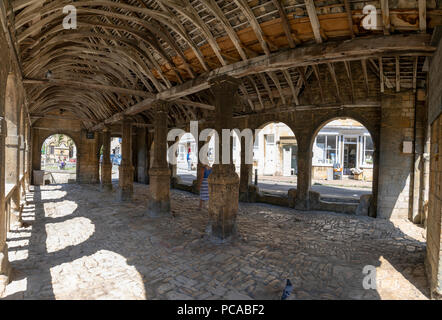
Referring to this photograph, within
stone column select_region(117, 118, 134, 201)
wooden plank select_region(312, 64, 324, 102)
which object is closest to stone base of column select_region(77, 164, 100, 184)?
stone column select_region(117, 118, 134, 201)

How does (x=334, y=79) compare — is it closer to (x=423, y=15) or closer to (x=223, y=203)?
(x=423, y=15)

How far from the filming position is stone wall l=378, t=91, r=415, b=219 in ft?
25.7

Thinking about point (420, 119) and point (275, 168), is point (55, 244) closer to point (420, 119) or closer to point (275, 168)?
point (420, 119)

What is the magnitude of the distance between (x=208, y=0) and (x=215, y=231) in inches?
192

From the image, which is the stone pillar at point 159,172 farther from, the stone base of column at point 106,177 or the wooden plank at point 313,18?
the stone base of column at point 106,177

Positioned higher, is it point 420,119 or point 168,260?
point 420,119

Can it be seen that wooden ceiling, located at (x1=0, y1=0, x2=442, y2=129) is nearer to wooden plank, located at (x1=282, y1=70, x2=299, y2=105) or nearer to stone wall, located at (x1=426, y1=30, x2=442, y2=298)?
wooden plank, located at (x1=282, y1=70, x2=299, y2=105)

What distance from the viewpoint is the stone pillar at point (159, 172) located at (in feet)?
25.6

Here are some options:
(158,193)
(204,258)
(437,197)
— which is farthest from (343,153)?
(204,258)

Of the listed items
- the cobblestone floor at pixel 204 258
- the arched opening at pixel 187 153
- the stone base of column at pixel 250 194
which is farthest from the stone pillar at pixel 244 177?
the arched opening at pixel 187 153

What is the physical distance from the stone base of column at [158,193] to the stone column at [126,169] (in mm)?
2899

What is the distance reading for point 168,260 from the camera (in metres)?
4.61

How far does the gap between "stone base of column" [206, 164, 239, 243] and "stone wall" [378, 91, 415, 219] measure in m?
5.65
